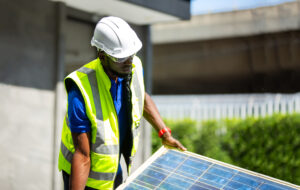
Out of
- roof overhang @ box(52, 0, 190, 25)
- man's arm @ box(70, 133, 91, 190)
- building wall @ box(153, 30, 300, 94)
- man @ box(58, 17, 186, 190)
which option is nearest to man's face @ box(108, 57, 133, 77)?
man @ box(58, 17, 186, 190)

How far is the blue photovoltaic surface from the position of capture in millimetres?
2738

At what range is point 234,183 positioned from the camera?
2.75 m

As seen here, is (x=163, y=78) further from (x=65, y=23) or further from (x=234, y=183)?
(x=234, y=183)

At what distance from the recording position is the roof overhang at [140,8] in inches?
223

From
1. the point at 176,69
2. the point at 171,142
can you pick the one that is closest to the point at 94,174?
the point at 171,142

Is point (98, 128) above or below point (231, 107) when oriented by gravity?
above

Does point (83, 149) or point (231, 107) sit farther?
point (231, 107)

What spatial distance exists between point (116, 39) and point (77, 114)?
0.53 m

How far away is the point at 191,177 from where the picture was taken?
2.86 metres

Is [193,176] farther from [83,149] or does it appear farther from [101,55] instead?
[101,55]

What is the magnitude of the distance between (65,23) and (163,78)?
51.1 feet

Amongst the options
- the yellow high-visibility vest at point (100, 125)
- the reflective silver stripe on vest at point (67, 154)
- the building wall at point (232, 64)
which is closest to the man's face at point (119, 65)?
the yellow high-visibility vest at point (100, 125)

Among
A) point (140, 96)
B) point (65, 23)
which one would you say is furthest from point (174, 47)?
point (140, 96)

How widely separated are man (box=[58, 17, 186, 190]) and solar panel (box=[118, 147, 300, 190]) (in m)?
0.17
